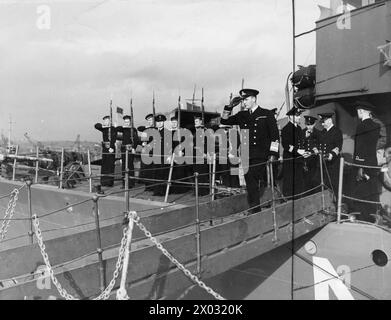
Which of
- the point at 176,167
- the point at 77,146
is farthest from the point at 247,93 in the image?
the point at 77,146

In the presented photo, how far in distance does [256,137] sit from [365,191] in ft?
4.69

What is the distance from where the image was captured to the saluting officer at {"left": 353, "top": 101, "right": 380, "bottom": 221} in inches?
168

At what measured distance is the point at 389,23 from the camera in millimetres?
4254

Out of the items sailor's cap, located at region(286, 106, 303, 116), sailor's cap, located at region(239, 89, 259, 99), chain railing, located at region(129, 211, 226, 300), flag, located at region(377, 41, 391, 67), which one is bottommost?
chain railing, located at region(129, 211, 226, 300)

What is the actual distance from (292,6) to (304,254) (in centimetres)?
248

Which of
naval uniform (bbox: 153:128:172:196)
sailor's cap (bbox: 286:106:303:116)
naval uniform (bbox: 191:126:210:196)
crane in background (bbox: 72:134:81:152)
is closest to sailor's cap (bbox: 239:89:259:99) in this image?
sailor's cap (bbox: 286:106:303:116)

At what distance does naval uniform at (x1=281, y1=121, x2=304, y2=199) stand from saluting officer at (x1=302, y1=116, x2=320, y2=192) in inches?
4.5

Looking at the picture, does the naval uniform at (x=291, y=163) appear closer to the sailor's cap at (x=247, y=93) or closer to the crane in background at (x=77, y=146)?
the sailor's cap at (x=247, y=93)

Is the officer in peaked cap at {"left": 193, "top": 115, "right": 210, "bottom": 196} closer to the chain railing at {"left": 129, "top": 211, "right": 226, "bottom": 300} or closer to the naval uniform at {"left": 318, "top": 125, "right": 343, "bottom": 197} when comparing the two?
the naval uniform at {"left": 318, "top": 125, "right": 343, "bottom": 197}

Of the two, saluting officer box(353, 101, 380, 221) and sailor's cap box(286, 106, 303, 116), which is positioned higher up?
sailor's cap box(286, 106, 303, 116)

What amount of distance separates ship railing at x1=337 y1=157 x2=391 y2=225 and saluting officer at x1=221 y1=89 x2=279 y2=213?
838mm

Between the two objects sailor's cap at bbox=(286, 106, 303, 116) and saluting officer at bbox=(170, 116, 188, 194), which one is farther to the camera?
saluting officer at bbox=(170, 116, 188, 194)

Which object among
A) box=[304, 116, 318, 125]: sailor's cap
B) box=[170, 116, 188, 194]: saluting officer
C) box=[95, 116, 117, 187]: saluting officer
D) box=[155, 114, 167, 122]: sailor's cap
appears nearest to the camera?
box=[304, 116, 318, 125]: sailor's cap

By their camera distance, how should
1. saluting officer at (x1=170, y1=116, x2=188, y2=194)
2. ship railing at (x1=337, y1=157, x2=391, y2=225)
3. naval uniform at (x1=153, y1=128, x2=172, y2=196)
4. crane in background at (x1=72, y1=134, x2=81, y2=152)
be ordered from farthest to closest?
crane in background at (x1=72, y1=134, x2=81, y2=152), naval uniform at (x1=153, y1=128, x2=172, y2=196), saluting officer at (x1=170, y1=116, x2=188, y2=194), ship railing at (x1=337, y1=157, x2=391, y2=225)
